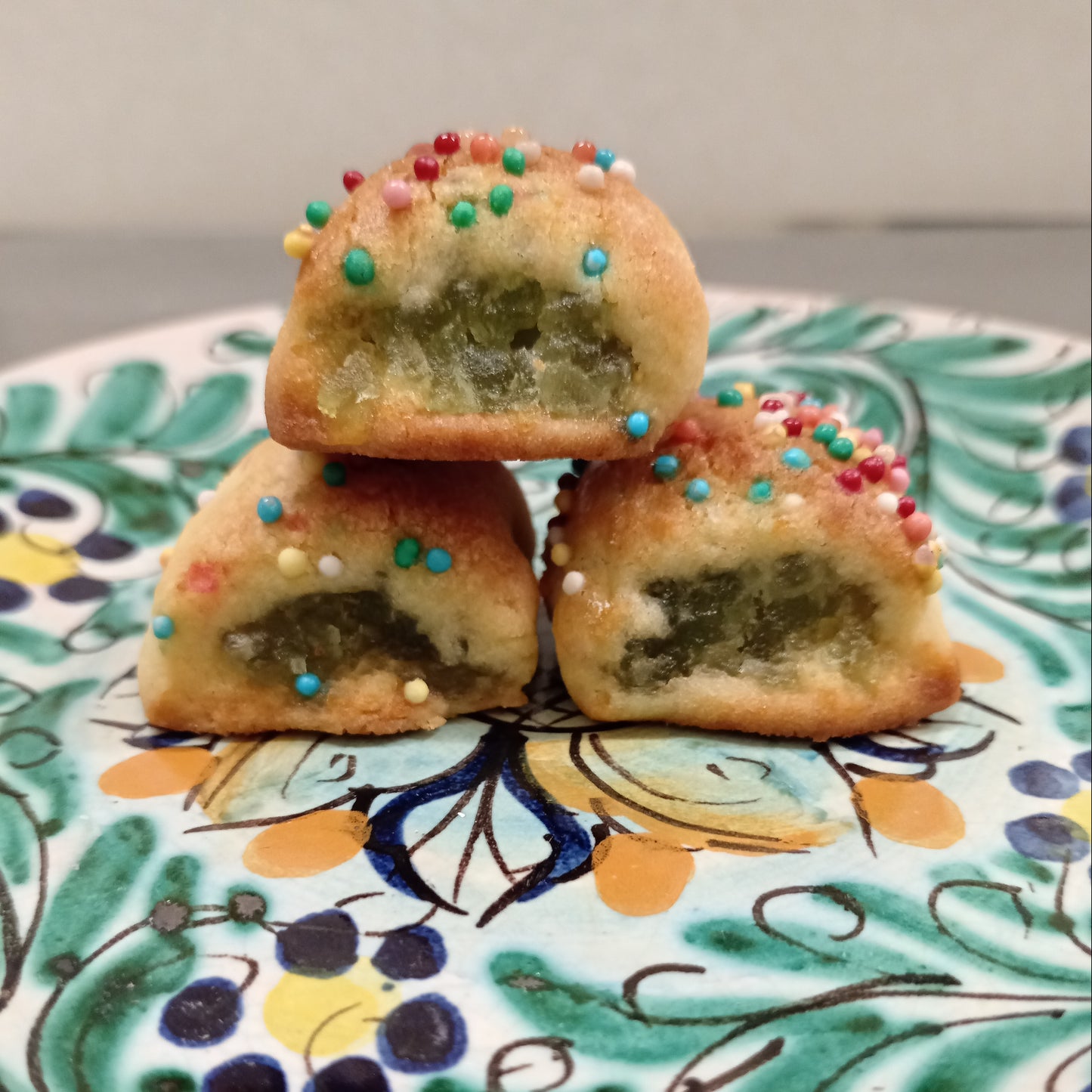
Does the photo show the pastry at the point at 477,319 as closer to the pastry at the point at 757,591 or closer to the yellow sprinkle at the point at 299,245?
the yellow sprinkle at the point at 299,245

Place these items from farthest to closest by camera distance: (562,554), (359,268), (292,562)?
1. (562,554)
2. (292,562)
3. (359,268)

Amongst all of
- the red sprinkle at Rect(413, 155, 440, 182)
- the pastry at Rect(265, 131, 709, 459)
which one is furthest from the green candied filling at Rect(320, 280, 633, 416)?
the red sprinkle at Rect(413, 155, 440, 182)

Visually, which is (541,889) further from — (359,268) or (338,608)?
(359,268)

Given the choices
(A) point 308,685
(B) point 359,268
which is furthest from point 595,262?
(A) point 308,685

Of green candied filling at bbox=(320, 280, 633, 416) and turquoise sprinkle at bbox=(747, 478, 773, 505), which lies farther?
turquoise sprinkle at bbox=(747, 478, 773, 505)

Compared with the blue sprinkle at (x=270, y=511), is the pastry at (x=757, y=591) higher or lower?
lower

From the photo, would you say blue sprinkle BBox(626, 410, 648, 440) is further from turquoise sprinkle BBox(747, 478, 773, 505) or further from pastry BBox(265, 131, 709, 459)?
turquoise sprinkle BBox(747, 478, 773, 505)

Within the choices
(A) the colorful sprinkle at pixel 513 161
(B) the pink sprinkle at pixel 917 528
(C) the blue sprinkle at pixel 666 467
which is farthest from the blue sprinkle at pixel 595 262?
(B) the pink sprinkle at pixel 917 528

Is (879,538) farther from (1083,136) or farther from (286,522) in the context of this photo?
(1083,136)
